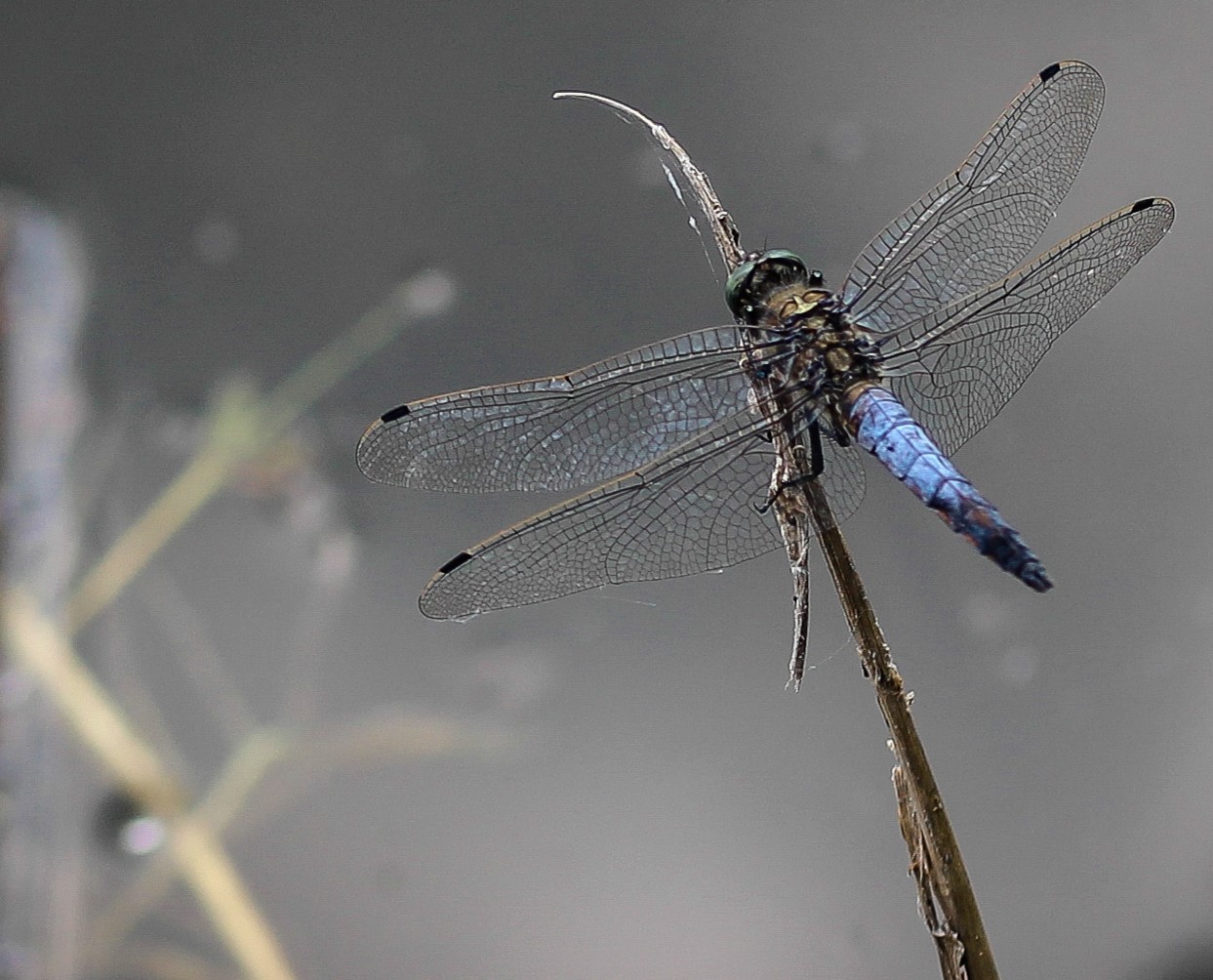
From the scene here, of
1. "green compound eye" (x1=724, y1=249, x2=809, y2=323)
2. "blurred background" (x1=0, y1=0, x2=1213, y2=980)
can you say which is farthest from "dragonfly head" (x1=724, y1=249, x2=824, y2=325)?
"blurred background" (x1=0, y1=0, x2=1213, y2=980)

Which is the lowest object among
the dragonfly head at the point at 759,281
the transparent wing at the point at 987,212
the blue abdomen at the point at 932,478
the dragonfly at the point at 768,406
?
the blue abdomen at the point at 932,478

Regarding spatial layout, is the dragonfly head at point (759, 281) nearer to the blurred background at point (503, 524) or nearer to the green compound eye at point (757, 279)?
the green compound eye at point (757, 279)

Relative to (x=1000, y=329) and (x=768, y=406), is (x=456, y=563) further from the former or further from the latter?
(x=1000, y=329)

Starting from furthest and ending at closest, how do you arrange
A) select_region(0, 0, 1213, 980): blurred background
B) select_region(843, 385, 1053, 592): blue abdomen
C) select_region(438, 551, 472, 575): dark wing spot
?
select_region(0, 0, 1213, 980): blurred background < select_region(438, 551, 472, 575): dark wing spot < select_region(843, 385, 1053, 592): blue abdomen

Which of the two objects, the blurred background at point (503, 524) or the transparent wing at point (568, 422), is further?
the blurred background at point (503, 524)

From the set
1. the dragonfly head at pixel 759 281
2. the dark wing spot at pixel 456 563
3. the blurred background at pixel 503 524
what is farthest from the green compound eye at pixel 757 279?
the blurred background at pixel 503 524

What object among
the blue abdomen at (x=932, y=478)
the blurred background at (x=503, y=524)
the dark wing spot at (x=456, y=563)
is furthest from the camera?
the blurred background at (x=503, y=524)

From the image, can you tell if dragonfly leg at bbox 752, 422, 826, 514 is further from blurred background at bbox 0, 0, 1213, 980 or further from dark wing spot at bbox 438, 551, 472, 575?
blurred background at bbox 0, 0, 1213, 980

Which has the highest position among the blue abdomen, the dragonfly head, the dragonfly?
the dragonfly head
